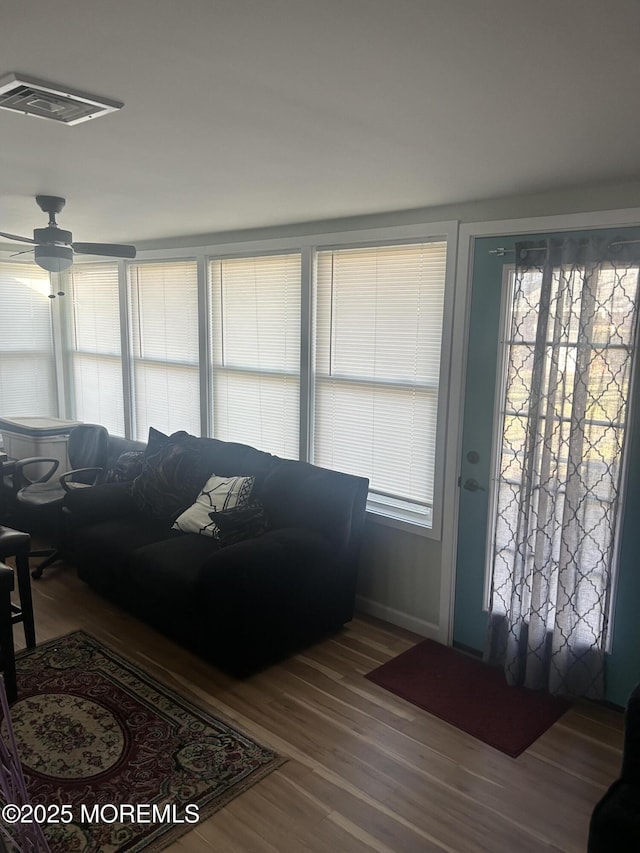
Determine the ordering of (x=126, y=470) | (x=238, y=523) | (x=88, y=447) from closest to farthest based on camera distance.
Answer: (x=238, y=523)
(x=126, y=470)
(x=88, y=447)

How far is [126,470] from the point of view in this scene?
4496 millimetres

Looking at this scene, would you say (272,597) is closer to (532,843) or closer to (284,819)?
(284,819)

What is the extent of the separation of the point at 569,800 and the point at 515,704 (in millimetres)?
620

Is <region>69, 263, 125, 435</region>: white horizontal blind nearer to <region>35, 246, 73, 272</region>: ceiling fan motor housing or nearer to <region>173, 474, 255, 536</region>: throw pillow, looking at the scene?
<region>173, 474, 255, 536</region>: throw pillow

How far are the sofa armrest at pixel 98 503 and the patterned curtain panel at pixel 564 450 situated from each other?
2413 millimetres

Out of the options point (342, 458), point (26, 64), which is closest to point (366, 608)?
point (342, 458)

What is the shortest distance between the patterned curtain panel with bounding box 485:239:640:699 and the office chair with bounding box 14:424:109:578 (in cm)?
304

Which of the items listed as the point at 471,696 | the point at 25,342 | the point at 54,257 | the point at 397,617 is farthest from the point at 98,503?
the point at 25,342

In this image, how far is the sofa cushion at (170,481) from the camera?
4.15 metres

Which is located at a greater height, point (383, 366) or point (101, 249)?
point (101, 249)

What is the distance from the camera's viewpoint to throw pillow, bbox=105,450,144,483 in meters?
4.45

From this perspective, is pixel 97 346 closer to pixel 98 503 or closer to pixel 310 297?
pixel 98 503

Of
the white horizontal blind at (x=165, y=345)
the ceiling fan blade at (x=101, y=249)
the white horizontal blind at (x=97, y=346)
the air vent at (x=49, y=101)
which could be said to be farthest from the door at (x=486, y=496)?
the white horizontal blind at (x=97, y=346)

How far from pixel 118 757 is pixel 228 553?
100 cm
